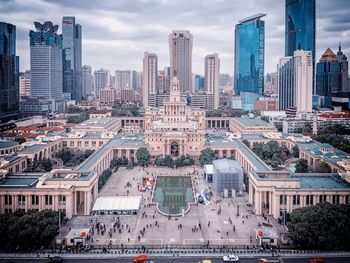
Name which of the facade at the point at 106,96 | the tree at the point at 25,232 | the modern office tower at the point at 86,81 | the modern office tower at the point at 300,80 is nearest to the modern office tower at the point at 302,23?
the modern office tower at the point at 300,80

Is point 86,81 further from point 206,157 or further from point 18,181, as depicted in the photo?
point 18,181

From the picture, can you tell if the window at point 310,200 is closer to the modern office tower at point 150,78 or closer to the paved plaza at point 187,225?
the paved plaza at point 187,225

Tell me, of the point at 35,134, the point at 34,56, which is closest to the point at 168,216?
the point at 35,134

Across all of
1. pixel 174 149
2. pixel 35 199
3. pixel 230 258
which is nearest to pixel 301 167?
pixel 174 149

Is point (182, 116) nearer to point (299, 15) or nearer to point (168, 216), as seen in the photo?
point (168, 216)

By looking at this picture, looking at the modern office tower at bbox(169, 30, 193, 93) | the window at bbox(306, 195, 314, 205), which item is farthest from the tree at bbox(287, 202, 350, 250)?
the modern office tower at bbox(169, 30, 193, 93)

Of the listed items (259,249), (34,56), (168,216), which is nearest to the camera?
(259,249)

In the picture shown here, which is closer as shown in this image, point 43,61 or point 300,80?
point 300,80
